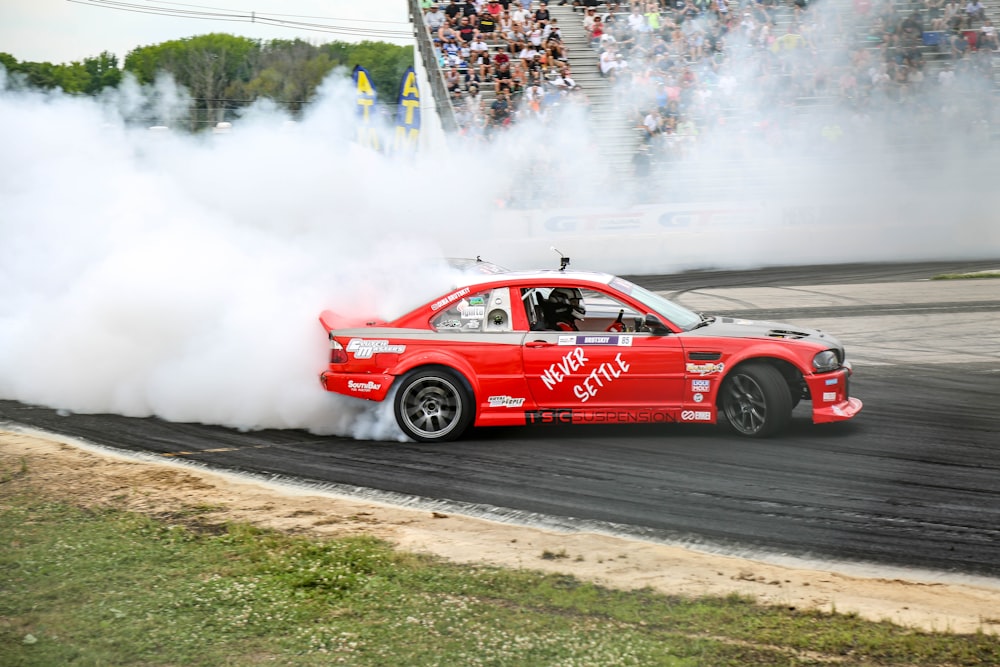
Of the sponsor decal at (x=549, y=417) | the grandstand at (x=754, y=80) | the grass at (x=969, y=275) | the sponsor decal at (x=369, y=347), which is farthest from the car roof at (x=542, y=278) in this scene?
the grandstand at (x=754, y=80)

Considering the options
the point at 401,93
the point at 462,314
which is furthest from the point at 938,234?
the point at 462,314

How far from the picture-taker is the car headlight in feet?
25.3

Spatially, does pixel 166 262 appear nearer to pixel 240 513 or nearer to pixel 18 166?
pixel 18 166

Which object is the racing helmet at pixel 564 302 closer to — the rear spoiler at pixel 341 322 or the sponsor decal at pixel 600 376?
the sponsor decal at pixel 600 376

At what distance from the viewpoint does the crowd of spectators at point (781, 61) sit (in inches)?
951

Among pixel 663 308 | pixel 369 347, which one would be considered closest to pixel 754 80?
pixel 663 308

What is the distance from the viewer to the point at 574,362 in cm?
793

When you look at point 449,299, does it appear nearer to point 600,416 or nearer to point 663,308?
point 600,416

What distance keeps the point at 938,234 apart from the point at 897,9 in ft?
21.3

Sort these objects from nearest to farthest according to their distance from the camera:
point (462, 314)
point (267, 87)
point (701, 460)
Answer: point (701, 460)
point (462, 314)
point (267, 87)

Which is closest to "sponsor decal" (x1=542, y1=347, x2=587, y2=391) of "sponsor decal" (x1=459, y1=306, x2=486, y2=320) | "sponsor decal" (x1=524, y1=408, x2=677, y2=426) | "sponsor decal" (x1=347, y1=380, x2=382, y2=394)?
"sponsor decal" (x1=524, y1=408, x2=677, y2=426)

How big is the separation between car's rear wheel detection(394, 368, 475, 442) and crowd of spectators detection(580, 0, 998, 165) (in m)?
16.5

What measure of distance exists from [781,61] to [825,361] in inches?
738

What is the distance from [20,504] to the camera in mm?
6574
